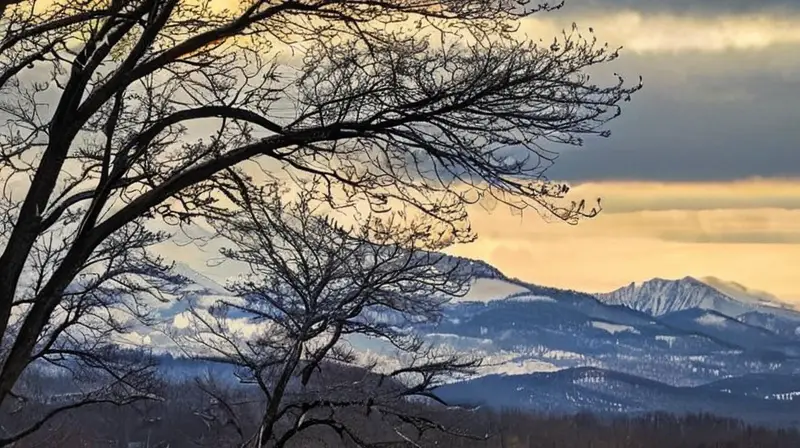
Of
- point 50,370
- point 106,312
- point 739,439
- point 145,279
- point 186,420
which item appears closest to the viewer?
point 145,279

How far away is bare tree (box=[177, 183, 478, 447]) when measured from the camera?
16.2 metres

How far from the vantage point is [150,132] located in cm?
1088

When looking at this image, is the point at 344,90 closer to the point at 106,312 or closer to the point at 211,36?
the point at 211,36

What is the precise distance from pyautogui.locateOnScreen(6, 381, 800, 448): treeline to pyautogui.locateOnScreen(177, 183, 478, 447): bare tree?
285 millimetres

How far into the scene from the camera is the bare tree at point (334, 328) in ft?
53.2

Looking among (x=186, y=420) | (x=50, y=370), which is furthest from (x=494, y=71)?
(x=186, y=420)

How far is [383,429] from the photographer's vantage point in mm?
17719

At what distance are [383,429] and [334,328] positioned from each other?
53.8 inches

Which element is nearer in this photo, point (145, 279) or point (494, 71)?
point (494, 71)

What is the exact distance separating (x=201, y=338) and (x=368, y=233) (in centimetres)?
438

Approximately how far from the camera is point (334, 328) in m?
18.0

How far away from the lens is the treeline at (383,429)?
707 inches

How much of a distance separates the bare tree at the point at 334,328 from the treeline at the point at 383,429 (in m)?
0.29

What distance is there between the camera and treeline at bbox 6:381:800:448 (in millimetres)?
17969
